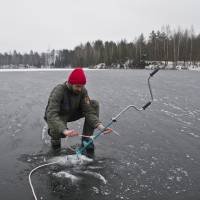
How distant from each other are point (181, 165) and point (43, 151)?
2387 millimetres

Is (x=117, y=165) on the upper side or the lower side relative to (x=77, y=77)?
lower

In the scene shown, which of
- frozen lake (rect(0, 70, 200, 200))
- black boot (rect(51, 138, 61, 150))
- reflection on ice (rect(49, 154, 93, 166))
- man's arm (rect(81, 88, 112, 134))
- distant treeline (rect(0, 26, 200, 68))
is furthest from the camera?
distant treeline (rect(0, 26, 200, 68))

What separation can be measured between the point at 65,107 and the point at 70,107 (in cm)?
13

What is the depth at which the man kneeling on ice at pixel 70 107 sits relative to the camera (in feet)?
16.1

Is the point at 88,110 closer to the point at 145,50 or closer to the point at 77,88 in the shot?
the point at 77,88

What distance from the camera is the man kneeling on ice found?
4917 mm

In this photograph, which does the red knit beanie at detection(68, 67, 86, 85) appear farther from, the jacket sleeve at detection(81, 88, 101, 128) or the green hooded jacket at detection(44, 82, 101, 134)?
the jacket sleeve at detection(81, 88, 101, 128)

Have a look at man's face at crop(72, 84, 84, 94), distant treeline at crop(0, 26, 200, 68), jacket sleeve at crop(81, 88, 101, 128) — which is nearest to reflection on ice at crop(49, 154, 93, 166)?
jacket sleeve at crop(81, 88, 101, 128)

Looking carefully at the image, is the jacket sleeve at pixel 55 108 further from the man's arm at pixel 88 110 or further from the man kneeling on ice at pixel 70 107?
the man's arm at pixel 88 110

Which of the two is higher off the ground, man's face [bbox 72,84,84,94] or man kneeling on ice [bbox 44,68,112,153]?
man's face [bbox 72,84,84,94]

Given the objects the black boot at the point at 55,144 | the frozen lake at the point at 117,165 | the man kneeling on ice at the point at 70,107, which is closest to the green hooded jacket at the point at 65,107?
the man kneeling on ice at the point at 70,107

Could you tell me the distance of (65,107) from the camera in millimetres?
5344

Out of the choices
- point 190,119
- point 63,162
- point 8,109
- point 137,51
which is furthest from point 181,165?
point 137,51

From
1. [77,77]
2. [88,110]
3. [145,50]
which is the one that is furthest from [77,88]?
[145,50]
